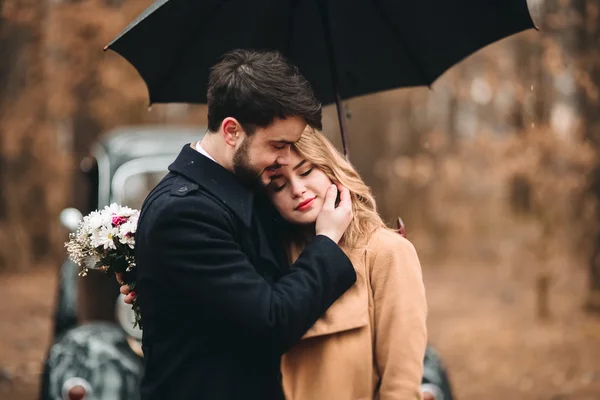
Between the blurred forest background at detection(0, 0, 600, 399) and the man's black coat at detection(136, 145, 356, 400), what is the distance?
3.32 meters

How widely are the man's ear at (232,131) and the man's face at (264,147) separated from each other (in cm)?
3

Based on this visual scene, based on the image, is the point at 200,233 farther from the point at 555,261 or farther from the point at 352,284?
the point at 555,261

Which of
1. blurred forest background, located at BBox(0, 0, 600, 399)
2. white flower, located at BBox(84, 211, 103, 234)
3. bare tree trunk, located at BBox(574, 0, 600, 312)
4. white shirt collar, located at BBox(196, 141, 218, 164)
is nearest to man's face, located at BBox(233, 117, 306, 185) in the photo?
white shirt collar, located at BBox(196, 141, 218, 164)

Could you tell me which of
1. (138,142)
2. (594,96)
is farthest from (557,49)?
(138,142)

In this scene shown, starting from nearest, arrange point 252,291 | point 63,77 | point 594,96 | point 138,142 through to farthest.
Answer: point 252,291 → point 138,142 → point 594,96 → point 63,77

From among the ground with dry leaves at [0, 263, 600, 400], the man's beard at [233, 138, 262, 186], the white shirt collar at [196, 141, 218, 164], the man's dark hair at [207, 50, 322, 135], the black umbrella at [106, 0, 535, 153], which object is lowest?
the ground with dry leaves at [0, 263, 600, 400]

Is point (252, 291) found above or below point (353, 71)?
below

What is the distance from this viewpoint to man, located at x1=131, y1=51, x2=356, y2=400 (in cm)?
246

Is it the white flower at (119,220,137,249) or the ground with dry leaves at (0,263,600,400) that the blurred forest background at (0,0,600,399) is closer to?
the ground with dry leaves at (0,263,600,400)

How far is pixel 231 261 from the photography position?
98.0 inches

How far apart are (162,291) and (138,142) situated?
3493 millimetres

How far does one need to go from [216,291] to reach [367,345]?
603 mm

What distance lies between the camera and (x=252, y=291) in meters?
2.45

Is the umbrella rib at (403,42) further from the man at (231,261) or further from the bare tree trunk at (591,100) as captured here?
the bare tree trunk at (591,100)
